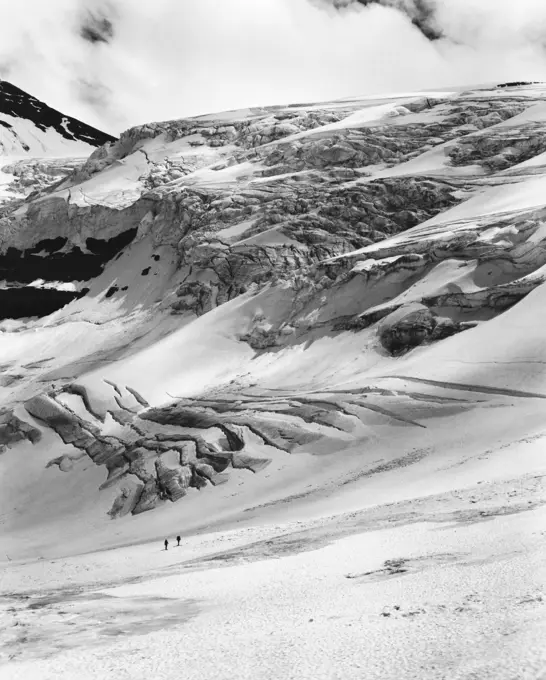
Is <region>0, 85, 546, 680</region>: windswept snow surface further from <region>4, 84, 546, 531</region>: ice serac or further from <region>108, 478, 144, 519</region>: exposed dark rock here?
<region>4, 84, 546, 531</region>: ice serac

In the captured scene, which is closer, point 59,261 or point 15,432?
point 15,432

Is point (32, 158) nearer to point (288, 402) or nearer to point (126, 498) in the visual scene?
point (288, 402)

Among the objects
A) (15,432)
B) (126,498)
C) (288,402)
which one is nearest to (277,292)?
(288,402)

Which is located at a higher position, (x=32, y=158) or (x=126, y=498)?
(x=32, y=158)

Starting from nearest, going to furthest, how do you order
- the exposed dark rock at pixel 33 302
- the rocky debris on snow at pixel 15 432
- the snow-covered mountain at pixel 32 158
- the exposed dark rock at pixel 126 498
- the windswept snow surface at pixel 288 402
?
the windswept snow surface at pixel 288 402, the exposed dark rock at pixel 126 498, the rocky debris on snow at pixel 15 432, the exposed dark rock at pixel 33 302, the snow-covered mountain at pixel 32 158

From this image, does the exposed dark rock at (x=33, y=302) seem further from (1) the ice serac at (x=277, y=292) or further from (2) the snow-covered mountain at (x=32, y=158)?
(2) the snow-covered mountain at (x=32, y=158)

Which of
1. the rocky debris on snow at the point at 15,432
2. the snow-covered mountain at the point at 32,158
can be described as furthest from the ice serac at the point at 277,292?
the snow-covered mountain at the point at 32,158

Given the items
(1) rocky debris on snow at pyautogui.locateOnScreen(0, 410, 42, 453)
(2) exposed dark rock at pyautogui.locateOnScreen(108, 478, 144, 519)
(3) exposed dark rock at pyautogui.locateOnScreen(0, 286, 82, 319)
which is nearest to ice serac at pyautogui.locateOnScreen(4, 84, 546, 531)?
(2) exposed dark rock at pyautogui.locateOnScreen(108, 478, 144, 519)

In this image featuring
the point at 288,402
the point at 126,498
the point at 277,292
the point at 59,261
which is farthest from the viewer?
the point at 59,261
